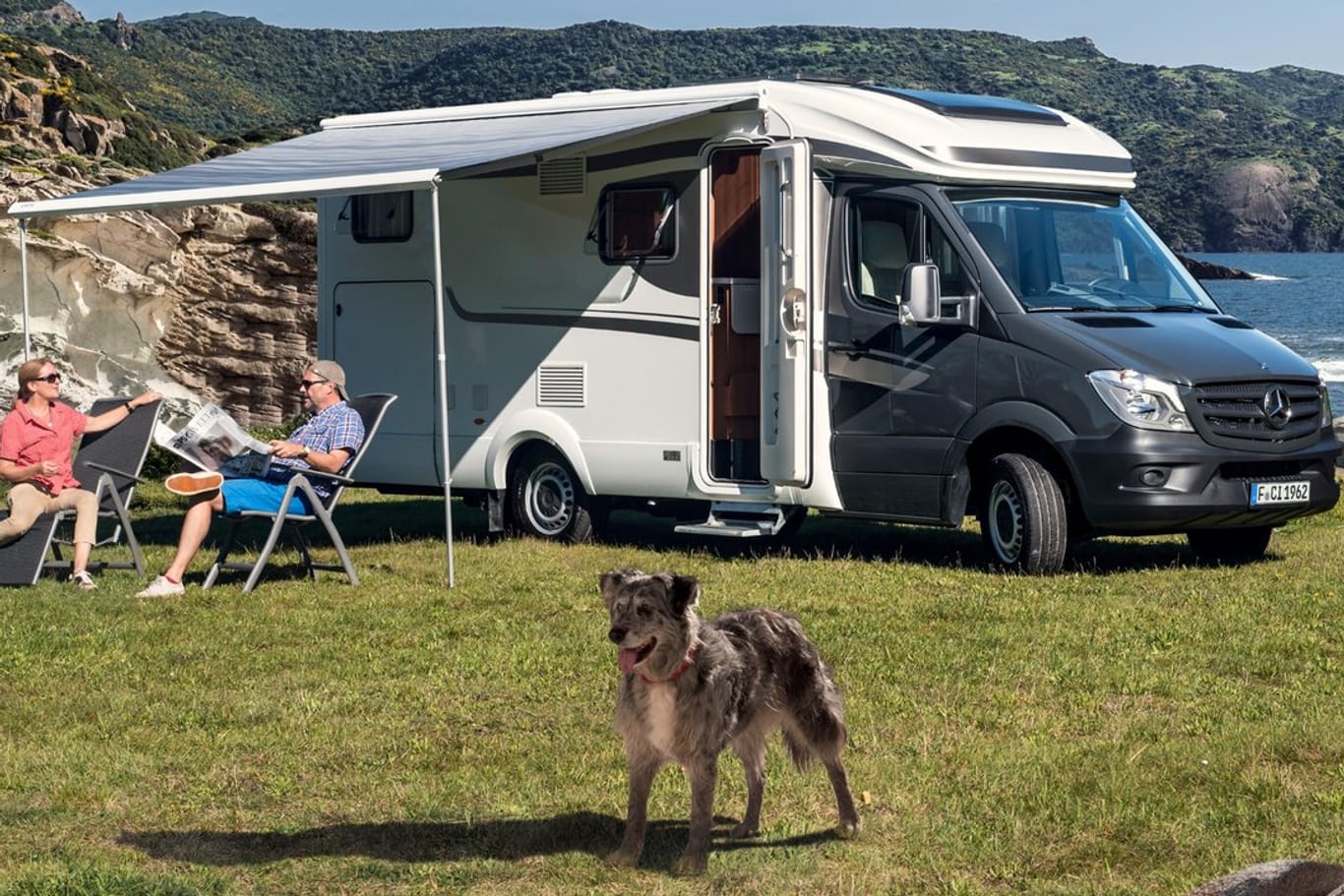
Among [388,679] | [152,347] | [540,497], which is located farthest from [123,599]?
[152,347]

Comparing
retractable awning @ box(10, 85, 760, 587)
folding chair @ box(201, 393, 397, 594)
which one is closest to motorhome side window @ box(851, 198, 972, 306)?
retractable awning @ box(10, 85, 760, 587)

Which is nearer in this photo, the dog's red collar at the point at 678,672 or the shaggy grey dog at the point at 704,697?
the shaggy grey dog at the point at 704,697

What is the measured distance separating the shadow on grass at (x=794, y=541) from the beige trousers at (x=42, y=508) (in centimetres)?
115

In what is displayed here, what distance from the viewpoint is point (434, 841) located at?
5.55 metres

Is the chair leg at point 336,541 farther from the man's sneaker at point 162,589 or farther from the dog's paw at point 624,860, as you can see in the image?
the dog's paw at point 624,860

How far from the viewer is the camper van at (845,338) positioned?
33.4 ft

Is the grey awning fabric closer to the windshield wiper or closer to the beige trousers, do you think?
the beige trousers

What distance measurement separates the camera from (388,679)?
7.80 meters

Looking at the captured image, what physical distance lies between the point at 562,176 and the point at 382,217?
1593mm

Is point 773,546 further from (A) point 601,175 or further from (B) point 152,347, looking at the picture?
(B) point 152,347

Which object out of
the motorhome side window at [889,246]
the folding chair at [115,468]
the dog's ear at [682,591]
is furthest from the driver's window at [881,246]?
the dog's ear at [682,591]

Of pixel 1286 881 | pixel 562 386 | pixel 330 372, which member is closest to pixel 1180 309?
pixel 562 386

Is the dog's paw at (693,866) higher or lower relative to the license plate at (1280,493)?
lower

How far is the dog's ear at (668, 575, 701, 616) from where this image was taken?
4.67 metres
